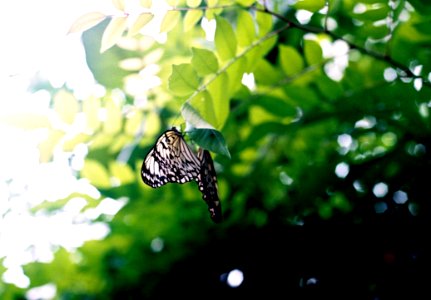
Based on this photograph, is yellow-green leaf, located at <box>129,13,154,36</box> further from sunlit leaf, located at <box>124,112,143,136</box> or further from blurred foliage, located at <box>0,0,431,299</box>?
sunlit leaf, located at <box>124,112,143,136</box>

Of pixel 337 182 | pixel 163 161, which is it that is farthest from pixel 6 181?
pixel 337 182

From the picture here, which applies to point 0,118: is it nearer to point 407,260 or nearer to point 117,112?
point 117,112

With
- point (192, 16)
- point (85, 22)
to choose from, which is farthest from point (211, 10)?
point (85, 22)

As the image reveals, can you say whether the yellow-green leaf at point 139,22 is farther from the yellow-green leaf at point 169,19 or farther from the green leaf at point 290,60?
the green leaf at point 290,60

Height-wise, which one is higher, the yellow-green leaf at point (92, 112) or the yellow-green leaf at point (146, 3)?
the yellow-green leaf at point (146, 3)

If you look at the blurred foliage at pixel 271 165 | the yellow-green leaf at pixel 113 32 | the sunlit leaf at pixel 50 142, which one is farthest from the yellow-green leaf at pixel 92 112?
the yellow-green leaf at pixel 113 32

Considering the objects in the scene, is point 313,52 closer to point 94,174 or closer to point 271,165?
point 271,165
